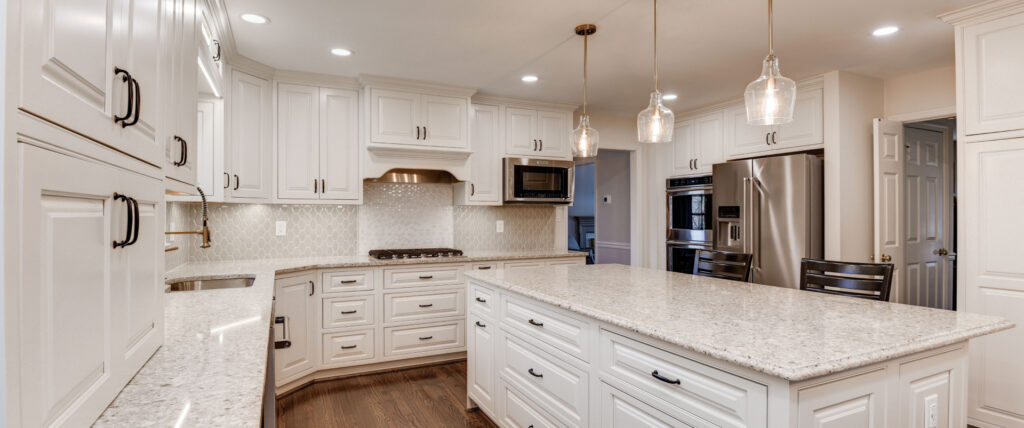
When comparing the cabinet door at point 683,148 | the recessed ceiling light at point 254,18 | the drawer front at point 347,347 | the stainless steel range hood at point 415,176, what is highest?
the recessed ceiling light at point 254,18

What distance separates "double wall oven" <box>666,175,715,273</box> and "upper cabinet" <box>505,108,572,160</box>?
1.23 metres

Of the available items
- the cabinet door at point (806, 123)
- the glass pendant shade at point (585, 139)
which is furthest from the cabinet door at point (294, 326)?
the cabinet door at point (806, 123)

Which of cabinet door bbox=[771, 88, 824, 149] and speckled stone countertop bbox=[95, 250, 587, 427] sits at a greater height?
cabinet door bbox=[771, 88, 824, 149]

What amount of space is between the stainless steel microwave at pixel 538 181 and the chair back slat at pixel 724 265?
5.91 feet

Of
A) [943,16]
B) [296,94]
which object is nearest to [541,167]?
[296,94]

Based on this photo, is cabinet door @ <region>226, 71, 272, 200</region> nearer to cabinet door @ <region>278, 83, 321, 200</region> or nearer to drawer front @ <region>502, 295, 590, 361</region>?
cabinet door @ <region>278, 83, 321, 200</region>

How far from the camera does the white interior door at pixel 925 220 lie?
3.70 meters

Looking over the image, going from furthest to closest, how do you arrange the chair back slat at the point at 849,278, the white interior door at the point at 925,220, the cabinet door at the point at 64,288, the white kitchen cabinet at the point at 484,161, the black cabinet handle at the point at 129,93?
the white kitchen cabinet at the point at 484,161 → the white interior door at the point at 925,220 → the chair back slat at the point at 849,278 → the black cabinet handle at the point at 129,93 → the cabinet door at the point at 64,288

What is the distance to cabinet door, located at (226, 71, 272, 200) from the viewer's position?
326cm

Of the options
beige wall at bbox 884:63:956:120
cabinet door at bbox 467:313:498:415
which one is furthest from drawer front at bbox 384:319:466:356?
beige wall at bbox 884:63:956:120

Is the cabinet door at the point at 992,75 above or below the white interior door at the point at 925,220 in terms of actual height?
above

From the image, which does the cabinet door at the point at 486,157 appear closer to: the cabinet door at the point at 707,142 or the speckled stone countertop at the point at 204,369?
the cabinet door at the point at 707,142

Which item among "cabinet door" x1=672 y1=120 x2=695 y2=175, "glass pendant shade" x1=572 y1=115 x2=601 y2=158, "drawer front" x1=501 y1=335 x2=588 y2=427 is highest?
"cabinet door" x1=672 y1=120 x2=695 y2=175

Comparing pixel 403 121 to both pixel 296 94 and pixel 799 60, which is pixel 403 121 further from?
pixel 799 60
